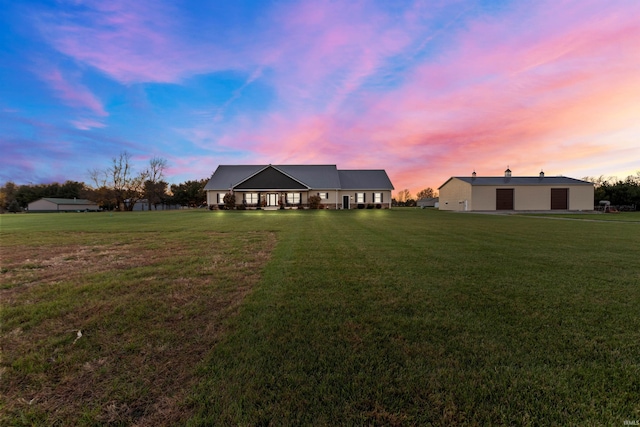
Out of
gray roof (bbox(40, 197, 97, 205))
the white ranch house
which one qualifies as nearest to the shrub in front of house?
the white ranch house

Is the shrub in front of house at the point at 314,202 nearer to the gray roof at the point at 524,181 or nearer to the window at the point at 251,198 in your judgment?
the window at the point at 251,198

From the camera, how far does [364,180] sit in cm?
4172

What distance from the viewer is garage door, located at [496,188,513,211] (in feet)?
111

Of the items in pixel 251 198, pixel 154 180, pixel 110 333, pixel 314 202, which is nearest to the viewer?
pixel 110 333

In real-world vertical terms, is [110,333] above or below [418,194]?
below

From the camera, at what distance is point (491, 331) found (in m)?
2.89

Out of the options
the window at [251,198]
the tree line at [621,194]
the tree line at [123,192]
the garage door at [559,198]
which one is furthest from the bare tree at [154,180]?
the tree line at [621,194]

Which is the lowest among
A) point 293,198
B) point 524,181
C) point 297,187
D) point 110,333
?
point 110,333

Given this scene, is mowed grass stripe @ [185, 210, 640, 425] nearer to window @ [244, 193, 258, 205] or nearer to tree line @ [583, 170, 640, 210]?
window @ [244, 193, 258, 205]

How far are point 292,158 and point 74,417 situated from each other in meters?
45.5

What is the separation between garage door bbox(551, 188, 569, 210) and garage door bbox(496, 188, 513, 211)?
5.92 m

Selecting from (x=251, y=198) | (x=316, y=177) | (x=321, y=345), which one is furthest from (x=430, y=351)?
(x=316, y=177)

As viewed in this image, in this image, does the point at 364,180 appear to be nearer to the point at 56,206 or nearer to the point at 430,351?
the point at 430,351

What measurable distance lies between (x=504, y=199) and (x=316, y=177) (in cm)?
2676
